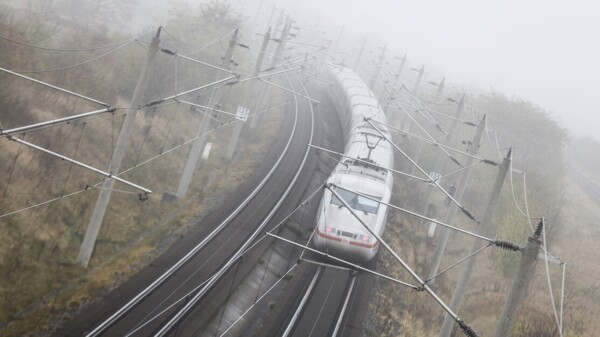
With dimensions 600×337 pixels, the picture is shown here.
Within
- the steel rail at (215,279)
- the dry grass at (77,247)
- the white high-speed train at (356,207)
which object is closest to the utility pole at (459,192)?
the white high-speed train at (356,207)

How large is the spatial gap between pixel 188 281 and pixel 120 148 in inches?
230

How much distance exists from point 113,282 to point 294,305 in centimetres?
708

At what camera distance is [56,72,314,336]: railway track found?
52.3ft

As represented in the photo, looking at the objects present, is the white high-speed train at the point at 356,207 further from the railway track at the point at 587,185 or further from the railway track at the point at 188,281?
the railway track at the point at 587,185

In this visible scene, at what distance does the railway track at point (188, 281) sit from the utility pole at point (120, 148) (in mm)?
2372

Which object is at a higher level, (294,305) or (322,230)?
(322,230)

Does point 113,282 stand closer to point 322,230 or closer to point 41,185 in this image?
point 41,185

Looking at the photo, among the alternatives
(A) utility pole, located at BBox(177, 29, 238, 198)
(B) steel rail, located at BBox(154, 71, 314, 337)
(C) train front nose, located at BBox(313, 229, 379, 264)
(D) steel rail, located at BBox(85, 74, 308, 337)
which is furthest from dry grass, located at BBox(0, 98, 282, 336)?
(C) train front nose, located at BBox(313, 229, 379, 264)

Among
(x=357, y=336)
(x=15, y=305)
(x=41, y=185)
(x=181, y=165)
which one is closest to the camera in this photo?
(x=15, y=305)

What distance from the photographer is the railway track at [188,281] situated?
1594 centimetres

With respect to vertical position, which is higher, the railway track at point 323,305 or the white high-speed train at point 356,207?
the white high-speed train at point 356,207

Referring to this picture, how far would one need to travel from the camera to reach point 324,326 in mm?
18219

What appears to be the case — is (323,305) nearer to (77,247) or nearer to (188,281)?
(188,281)

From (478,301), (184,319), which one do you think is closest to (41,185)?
(184,319)
